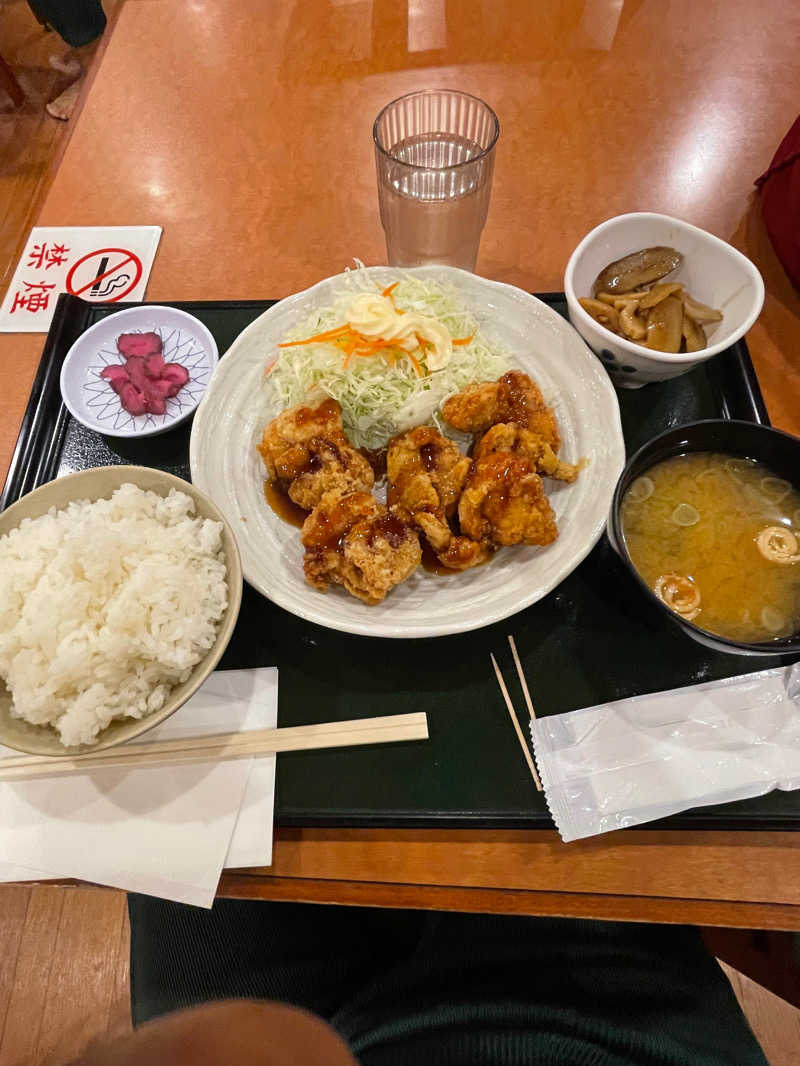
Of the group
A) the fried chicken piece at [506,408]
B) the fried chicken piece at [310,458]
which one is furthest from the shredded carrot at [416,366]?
the fried chicken piece at [310,458]

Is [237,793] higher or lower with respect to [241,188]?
lower

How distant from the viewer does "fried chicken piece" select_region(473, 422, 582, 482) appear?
72.4 inches

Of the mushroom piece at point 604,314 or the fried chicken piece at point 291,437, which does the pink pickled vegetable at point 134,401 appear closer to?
the fried chicken piece at point 291,437

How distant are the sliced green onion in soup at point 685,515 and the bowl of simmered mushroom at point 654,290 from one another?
17.1 inches

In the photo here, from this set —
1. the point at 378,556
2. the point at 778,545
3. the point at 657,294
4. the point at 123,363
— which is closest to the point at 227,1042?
the point at 378,556

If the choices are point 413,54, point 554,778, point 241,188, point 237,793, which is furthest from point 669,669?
A: point 413,54

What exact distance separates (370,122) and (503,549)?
220 centimetres

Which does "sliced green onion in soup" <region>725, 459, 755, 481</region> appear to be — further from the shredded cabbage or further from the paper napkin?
the paper napkin

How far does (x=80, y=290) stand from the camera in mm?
2574

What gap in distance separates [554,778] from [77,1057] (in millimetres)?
1070

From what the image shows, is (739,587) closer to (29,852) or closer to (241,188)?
(29,852)

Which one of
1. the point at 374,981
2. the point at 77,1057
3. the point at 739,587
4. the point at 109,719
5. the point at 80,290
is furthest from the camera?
the point at 80,290

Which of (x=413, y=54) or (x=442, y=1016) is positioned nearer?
(x=442, y=1016)

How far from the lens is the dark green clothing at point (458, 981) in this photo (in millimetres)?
1508
